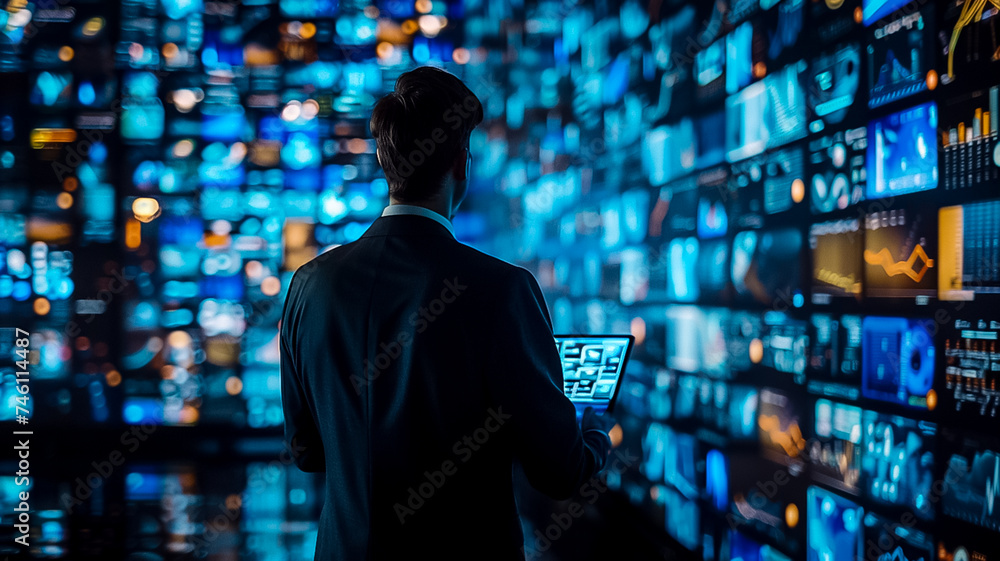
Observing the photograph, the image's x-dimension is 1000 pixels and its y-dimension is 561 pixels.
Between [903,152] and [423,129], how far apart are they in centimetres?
111

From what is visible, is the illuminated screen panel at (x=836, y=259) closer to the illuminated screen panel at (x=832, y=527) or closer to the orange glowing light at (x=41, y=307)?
the illuminated screen panel at (x=832, y=527)

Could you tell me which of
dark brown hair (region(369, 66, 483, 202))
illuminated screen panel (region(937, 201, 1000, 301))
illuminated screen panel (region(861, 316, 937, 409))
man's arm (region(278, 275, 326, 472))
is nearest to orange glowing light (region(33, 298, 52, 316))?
man's arm (region(278, 275, 326, 472))

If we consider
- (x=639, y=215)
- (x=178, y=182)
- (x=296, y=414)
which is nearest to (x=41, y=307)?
(x=178, y=182)

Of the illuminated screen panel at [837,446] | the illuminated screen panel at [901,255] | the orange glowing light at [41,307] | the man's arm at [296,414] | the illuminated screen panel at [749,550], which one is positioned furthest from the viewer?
the orange glowing light at [41,307]

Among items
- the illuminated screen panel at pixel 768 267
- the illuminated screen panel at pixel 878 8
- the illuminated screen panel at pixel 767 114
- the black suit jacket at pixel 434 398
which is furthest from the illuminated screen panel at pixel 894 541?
the illuminated screen panel at pixel 878 8

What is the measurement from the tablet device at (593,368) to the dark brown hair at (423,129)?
41 cm

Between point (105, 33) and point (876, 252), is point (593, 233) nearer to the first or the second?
point (876, 252)

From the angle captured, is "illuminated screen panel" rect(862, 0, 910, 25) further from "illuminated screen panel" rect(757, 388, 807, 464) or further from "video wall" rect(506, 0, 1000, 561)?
"illuminated screen panel" rect(757, 388, 807, 464)

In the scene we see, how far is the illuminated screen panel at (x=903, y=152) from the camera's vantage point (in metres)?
1.50

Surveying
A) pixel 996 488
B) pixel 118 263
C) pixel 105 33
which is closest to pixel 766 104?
pixel 996 488

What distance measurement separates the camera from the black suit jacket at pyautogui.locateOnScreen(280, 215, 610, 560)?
1018mm

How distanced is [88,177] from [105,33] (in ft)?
3.53

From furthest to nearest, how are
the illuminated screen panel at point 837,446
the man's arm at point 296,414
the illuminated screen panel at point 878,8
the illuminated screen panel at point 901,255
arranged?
the illuminated screen panel at point 837,446 → the illuminated screen panel at point 878,8 → the illuminated screen panel at point 901,255 → the man's arm at point 296,414

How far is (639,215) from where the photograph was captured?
3207 millimetres
